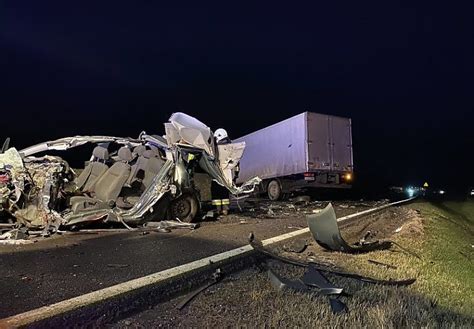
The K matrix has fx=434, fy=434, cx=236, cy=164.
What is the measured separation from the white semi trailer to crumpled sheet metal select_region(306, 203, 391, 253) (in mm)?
10891

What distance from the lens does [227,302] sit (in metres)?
3.89

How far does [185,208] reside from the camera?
9516 mm

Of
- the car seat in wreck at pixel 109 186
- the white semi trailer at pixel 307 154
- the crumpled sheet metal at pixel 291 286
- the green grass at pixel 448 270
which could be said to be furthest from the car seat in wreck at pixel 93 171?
the white semi trailer at pixel 307 154

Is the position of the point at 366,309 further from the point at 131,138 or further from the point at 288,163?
the point at 288,163

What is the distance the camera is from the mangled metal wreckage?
304 inches

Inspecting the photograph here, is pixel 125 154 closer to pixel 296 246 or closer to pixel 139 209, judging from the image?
pixel 139 209

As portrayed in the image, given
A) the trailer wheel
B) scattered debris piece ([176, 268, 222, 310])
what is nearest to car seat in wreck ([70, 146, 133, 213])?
scattered debris piece ([176, 268, 222, 310])

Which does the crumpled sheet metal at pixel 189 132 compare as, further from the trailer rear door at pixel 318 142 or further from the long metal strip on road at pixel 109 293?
the trailer rear door at pixel 318 142

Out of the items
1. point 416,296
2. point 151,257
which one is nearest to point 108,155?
point 151,257

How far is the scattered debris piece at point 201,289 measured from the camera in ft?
12.5

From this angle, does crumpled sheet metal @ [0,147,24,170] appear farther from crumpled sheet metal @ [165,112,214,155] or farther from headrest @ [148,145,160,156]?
crumpled sheet metal @ [165,112,214,155]

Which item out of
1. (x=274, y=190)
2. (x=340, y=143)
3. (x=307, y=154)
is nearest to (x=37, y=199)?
(x=307, y=154)

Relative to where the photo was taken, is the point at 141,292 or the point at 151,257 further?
the point at 151,257

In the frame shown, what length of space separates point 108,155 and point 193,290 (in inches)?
233
